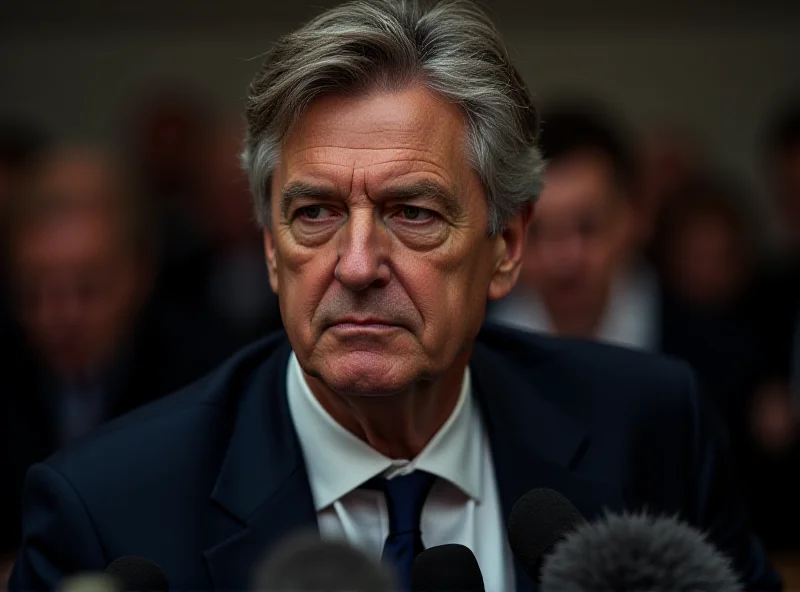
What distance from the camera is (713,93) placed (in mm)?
7703

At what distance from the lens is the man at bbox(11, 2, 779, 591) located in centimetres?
211

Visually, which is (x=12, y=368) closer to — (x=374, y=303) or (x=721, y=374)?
(x=374, y=303)

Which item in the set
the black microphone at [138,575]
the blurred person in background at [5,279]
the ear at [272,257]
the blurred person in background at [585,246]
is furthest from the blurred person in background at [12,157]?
the black microphone at [138,575]

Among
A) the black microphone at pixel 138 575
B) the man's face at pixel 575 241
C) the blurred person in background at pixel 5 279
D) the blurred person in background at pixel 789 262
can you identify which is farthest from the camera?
the blurred person in background at pixel 789 262

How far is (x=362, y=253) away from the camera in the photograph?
206 cm

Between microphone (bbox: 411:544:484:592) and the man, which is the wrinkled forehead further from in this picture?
microphone (bbox: 411:544:484:592)

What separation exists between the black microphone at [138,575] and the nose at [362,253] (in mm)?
655

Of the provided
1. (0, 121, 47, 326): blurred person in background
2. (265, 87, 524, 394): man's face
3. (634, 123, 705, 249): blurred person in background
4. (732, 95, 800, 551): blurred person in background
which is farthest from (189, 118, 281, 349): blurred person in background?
(265, 87, 524, 394): man's face

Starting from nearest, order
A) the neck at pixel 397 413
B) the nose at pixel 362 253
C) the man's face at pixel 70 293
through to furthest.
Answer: the nose at pixel 362 253 → the neck at pixel 397 413 → the man's face at pixel 70 293

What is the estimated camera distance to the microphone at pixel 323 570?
1112 mm

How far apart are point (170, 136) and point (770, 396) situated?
383 cm

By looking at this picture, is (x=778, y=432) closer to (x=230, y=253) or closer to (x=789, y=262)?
(x=789, y=262)

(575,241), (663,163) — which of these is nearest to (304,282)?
(575,241)

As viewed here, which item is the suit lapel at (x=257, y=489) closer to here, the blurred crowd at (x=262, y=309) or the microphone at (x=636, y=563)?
the microphone at (x=636, y=563)
